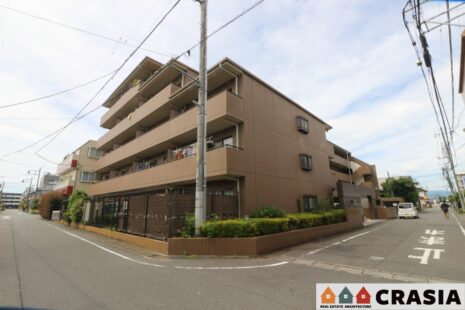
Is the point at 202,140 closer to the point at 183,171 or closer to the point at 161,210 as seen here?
the point at 161,210

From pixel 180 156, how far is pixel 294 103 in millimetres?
9108

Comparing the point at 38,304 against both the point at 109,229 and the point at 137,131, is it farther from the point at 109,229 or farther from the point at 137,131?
the point at 137,131

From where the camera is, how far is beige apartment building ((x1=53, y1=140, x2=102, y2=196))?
26328mm

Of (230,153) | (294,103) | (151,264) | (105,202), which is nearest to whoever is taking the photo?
(151,264)

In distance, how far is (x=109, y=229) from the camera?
13203 mm

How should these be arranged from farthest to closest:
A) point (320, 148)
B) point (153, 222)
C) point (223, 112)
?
point (320, 148)
point (223, 112)
point (153, 222)

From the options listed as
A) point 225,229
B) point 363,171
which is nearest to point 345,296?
point 225,229

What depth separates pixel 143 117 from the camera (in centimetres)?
1817

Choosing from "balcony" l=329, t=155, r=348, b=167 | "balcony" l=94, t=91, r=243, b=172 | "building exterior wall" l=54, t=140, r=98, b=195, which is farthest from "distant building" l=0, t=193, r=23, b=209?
"balcony" l=329, t=155, r=348, b=167

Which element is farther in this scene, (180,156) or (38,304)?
(180,156)

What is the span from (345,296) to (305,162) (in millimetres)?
12593

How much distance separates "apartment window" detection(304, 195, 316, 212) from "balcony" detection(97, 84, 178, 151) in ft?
38.6

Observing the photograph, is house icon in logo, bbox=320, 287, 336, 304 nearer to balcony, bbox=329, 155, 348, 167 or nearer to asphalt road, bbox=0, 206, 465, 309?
asphalt road, bbox=0, 206, 465, 309

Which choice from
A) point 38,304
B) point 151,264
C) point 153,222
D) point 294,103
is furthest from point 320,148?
point 38,304
